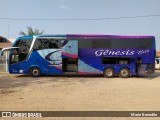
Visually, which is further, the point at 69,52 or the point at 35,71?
the point at 35,71

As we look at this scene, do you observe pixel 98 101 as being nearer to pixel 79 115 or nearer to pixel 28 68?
pixel 79 115

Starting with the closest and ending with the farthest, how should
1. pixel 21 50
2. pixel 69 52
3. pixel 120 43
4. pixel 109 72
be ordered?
pixel 69 52
pixel 21 50
pixel 120 43
pixel 109 72

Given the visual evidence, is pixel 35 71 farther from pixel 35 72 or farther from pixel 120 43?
pixel 120 43

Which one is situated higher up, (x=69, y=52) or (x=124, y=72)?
(x=69, y=52)

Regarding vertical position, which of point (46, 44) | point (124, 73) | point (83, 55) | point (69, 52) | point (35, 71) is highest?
point (46, 44)

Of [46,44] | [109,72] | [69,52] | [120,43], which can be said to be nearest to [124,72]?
[109,72]

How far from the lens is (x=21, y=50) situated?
63.2 feet

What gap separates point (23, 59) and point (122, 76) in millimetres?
7566

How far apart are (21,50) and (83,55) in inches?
184

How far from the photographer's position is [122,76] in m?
19.4

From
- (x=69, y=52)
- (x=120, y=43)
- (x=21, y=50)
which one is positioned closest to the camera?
(x=69, y=52)

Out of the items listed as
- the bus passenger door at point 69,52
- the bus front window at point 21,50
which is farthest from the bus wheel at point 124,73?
the bus front window at point 21,50

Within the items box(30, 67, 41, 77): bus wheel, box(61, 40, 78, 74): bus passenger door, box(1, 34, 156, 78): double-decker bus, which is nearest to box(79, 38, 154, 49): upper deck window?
box(1, 34, 156, 78): double-decker bus

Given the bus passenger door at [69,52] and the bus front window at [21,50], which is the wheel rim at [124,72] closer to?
the bus passenger door at [69,52]
